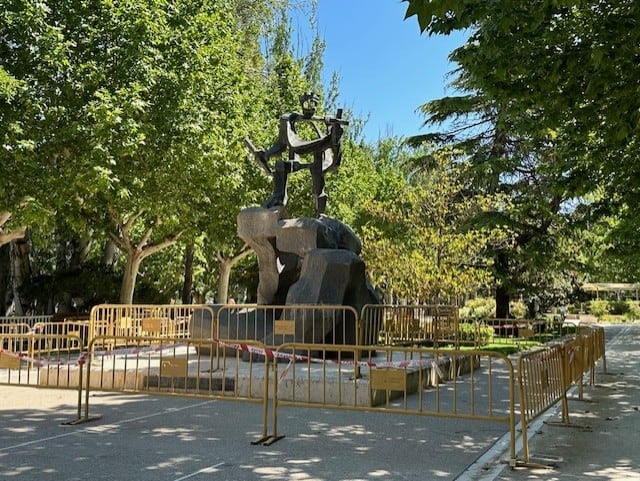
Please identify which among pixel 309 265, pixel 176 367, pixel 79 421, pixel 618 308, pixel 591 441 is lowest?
pixel 591 441

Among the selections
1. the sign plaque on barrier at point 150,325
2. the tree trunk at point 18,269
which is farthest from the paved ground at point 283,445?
the tree trunk at point 18,269

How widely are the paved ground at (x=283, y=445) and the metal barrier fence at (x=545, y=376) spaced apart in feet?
1.43

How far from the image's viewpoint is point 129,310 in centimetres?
1819

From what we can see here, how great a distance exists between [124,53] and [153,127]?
2147mm

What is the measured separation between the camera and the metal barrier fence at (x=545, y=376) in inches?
259

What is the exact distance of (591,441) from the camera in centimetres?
779

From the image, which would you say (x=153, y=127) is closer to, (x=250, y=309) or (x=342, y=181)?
(x=250, y=309)

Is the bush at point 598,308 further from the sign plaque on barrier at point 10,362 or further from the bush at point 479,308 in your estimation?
the sign plaque on barrier at point 10,362

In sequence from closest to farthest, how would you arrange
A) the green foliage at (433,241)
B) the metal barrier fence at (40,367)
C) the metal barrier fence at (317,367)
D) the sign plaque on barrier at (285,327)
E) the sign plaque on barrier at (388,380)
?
1. the sign plaque on barrier at (388,380)
2. the metal barrier fence at (317,367)
3. the metal barrier fence at (40,367)
4. the sign plaque on barrier at (285,327)
5. the green foliage at (433,241)

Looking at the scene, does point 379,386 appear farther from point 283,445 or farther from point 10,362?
point 10,362

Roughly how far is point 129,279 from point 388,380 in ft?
64.1

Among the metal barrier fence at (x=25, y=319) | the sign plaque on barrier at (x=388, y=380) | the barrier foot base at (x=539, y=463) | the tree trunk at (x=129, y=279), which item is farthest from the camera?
the tree trunk at (x=129, y=279)

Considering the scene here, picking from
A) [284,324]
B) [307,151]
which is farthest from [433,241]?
[284,324]

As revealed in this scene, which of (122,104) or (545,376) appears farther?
(122,104)
